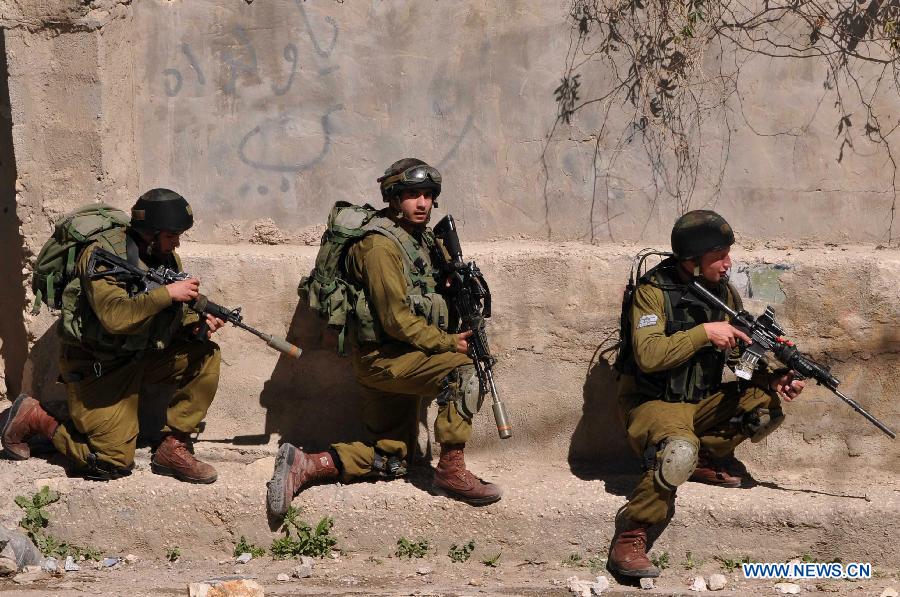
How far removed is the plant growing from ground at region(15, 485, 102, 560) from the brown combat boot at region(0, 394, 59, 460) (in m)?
0.31

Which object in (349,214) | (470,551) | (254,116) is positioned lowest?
(470,551)

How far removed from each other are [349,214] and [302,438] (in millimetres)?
1408

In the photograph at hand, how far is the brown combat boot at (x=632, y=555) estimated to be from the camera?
5445mm

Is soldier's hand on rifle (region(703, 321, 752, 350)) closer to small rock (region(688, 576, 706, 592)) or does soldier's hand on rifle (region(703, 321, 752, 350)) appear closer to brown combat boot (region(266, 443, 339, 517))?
small rock (region(688, 576, 706, 592))

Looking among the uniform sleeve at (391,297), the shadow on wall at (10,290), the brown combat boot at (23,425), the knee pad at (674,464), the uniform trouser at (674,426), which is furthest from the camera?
the shadow on wall at (10,290)

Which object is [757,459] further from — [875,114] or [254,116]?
[254,116]

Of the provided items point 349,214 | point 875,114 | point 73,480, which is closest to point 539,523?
point 349,214

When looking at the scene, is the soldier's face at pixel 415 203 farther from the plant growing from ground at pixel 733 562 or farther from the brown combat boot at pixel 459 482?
the plant growing from ground at pixel 733 562

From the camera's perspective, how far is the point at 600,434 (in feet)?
20.7

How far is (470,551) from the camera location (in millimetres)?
5754

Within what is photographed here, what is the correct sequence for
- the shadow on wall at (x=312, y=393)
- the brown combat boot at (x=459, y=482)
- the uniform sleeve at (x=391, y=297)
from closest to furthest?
1. the uniform sleeve at (x=391, y=297)
2. the brown combat boot at (x=459, y=482)
3. the shadow on wall at (x=312, y=393)

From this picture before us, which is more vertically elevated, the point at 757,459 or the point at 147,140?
the point at 147,140

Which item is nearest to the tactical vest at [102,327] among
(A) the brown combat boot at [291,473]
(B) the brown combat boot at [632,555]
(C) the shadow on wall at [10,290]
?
(A) the brown combat boot at [291,473]

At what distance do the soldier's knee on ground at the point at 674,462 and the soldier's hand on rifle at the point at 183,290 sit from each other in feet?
7.56
